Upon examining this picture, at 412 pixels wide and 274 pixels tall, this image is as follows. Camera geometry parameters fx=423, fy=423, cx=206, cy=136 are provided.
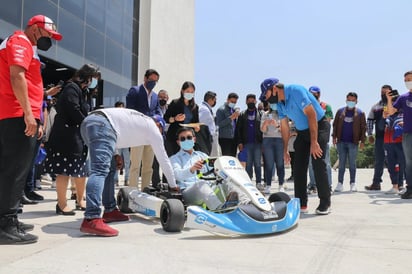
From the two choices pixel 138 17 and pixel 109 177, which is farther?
pixel 138 17

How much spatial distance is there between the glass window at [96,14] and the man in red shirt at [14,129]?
43.8 feet

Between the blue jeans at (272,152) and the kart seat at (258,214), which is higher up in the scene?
the blue jeans at (272,152)

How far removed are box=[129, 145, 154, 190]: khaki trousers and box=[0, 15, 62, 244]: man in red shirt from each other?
2509 mm

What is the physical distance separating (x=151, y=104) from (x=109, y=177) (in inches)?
74.4

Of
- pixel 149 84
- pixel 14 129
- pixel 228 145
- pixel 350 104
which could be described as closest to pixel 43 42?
pixel 14 129

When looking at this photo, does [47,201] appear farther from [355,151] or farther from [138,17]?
[138,17]

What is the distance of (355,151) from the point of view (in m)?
8.33

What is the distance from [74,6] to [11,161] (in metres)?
12.8

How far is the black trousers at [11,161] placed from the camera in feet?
11.2

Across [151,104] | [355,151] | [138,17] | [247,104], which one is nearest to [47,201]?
[151,104]

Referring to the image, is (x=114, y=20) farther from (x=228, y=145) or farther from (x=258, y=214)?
(x=258, y=214)

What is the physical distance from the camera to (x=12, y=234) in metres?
3.39

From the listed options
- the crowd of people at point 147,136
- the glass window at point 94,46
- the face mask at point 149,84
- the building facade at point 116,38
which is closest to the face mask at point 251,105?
the crowd of people at point 147,136

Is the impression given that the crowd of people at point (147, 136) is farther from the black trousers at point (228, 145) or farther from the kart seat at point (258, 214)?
the kart seat at point (258, 214)
